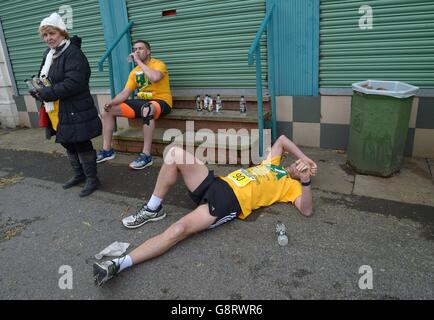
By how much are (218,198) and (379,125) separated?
186 cm

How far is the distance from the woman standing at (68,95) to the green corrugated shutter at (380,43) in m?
2.73

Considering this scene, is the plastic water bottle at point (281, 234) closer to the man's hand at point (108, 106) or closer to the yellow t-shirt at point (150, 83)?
the yellow t-shirt at point (150, 83)

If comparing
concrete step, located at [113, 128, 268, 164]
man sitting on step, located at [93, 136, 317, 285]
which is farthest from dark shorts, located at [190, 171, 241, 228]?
concrete step, located at [113, 128, 268, 164]

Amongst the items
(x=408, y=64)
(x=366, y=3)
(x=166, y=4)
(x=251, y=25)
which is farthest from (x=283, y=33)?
(x=166, y=4)

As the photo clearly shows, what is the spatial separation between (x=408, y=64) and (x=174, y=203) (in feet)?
9.59

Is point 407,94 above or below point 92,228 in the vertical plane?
above

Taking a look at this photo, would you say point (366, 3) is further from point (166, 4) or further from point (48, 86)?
point (48, 86)

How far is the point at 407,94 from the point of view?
3238mm

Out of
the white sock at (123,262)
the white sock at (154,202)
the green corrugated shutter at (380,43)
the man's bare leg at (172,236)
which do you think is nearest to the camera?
the white sock at (123,262)

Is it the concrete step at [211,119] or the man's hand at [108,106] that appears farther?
the man's hand at [108,106]

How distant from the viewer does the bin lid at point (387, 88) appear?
3.23 metres

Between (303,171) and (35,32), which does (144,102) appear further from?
(35,32)

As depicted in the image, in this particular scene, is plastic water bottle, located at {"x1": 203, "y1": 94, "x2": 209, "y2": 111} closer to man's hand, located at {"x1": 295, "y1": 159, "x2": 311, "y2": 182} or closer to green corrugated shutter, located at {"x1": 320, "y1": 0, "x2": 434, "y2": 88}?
green corrugated shutter, located at {"x1": 320, "y1": 0, "x2": 434, "y2": 88}

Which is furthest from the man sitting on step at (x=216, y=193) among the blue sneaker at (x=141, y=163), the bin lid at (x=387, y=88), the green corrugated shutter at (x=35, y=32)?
the green corrugated shutter at (x=35, y=32)
